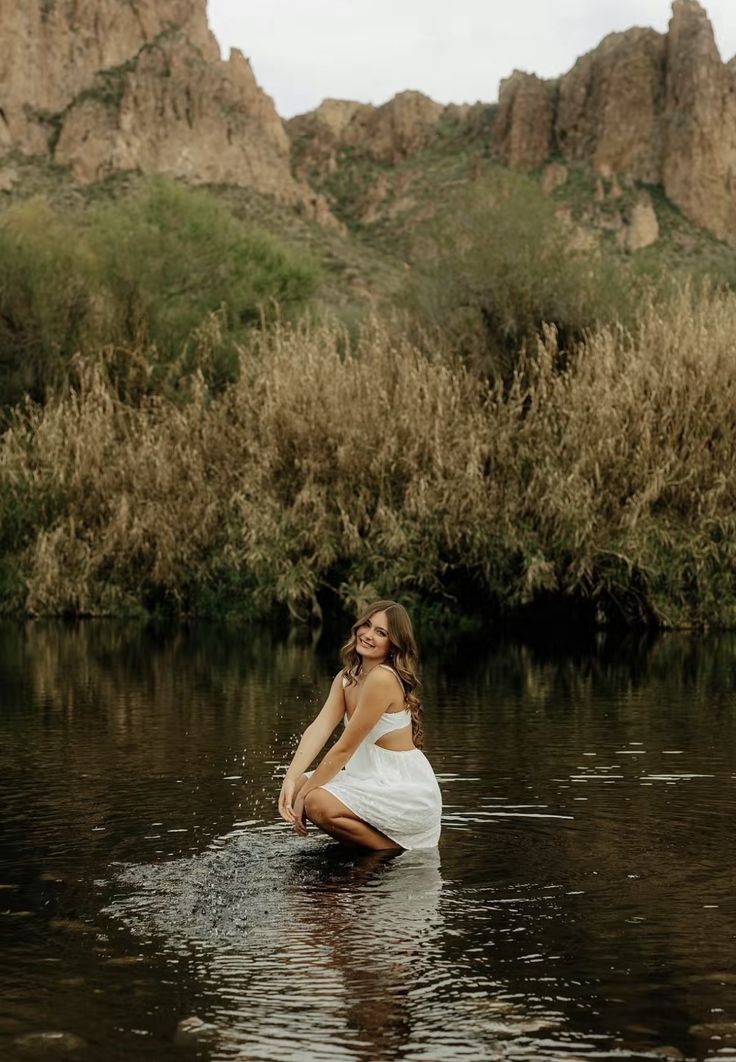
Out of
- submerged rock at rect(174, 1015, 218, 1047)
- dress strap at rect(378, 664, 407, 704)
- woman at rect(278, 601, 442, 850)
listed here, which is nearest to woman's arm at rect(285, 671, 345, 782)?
woman at rect(278, 601, 442, 850)

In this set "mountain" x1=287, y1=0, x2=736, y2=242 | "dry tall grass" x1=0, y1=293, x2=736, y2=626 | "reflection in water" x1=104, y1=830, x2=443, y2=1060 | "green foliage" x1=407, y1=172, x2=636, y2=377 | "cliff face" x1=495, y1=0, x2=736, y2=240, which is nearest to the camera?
"reflection in water" x1=104, y1=830, x2=443, y2=1060

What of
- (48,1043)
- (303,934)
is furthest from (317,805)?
(48,1043)

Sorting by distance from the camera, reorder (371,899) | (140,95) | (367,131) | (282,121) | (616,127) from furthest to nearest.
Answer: (367,131)
(282,121)
(140,95)
(616,127)
(371,899)

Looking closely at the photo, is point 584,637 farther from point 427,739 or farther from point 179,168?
point 179,168

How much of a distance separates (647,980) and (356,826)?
2287 millimetres

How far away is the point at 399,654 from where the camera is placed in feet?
25.6

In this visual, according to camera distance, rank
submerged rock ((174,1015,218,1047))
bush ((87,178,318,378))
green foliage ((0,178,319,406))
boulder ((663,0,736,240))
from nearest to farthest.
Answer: submerged rock ((174,1015,218,1047)), green foliage ((0,178,319,406)), bush ((87,178,318,378)), boulder ((663,0,736,240))

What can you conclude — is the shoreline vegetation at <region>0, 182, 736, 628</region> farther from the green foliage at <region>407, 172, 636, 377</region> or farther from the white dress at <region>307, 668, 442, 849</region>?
the white dress at <region>307, 668, 442, 849</region>

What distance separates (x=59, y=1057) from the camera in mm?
4844

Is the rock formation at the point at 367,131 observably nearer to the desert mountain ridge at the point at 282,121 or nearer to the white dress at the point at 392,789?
the desert mountain ridge at the point at 282,121

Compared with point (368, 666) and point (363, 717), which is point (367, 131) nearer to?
point (368, 666)

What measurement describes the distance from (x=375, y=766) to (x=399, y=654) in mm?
545

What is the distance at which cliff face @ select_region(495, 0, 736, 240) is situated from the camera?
11775 cm

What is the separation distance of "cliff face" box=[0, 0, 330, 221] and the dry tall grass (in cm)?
8363
